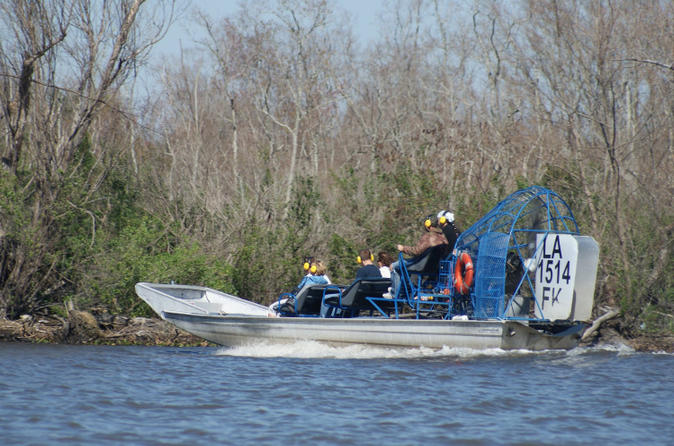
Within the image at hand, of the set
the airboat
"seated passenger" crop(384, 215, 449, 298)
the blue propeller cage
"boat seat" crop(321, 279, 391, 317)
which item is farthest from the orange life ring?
"boat seat" crop(321, 279, 391, 317)

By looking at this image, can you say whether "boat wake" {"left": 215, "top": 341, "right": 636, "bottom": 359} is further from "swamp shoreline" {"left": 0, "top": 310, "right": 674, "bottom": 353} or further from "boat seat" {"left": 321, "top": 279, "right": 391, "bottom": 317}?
"swamp shoreline" {"left": 0, "top": 310, "right": 674, "bottom": 353}

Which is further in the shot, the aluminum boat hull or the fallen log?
the fallen log

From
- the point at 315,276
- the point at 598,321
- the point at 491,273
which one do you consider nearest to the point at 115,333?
the point at 315,276

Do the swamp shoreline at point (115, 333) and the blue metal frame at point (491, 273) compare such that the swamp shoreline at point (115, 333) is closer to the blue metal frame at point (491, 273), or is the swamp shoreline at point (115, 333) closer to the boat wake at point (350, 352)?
the boat wake at point (350, 352)

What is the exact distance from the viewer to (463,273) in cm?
1459

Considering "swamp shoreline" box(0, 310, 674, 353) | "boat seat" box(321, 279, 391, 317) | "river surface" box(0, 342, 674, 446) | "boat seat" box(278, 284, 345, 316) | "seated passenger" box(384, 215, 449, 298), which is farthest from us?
"swamp shoreline" box(0, 310, 674, 353)

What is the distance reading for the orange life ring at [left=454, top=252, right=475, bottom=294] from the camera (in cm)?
1441

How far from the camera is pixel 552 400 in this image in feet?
36.3

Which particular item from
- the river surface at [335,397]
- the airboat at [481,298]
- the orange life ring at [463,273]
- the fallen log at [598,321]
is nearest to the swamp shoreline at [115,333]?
the fallen log at [598,321]

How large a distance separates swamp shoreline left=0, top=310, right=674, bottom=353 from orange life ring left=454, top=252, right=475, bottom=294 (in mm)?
5001

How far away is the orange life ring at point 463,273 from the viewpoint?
47.3 feet

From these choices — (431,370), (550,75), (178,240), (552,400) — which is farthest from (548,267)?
(178,240)

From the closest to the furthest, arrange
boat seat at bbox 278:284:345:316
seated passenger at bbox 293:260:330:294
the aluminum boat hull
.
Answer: the aluminum boat hull
boat seat at bbox 278:284:345:316
seated passenger at bbox 293:260:330:294

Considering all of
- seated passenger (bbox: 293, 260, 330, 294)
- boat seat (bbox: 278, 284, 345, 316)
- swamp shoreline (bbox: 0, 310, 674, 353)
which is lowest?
swamp shoreline (bbox: 0, 310, 674, 353)
